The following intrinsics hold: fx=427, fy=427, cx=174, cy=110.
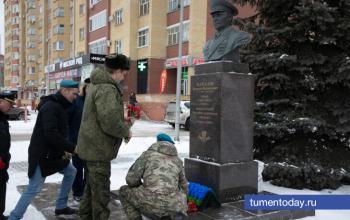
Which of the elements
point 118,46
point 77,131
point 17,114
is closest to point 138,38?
point 118,46

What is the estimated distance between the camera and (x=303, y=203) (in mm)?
6359

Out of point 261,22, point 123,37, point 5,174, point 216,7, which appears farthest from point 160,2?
point 5,174

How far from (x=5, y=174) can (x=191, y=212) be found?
2.41 metres

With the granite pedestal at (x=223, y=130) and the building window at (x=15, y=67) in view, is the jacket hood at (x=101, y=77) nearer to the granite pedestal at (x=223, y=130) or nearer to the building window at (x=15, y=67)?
the granite pedestal at (x=223, y=130)

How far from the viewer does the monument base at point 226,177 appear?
6.24m

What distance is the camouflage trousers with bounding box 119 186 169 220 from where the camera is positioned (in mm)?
4527

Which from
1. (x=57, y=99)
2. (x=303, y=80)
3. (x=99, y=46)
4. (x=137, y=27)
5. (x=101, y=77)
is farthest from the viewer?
(x=99, y=46)

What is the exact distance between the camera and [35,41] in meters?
77.2

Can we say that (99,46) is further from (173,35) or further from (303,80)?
(303,80)

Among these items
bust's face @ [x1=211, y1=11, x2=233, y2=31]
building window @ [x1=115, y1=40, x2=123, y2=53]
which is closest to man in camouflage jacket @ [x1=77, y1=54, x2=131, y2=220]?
bust's face @ [x1=211, y1=11, x2=233, y2=31]

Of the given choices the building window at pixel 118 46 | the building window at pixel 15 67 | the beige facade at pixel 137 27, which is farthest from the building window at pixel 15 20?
the building window at pixel 118 46

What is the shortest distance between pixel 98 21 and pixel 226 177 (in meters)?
40.1

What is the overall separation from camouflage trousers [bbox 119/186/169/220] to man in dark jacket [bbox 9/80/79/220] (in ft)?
3.22

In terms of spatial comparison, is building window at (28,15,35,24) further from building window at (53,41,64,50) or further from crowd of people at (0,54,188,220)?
crowd of people at (0,54,188,220)
